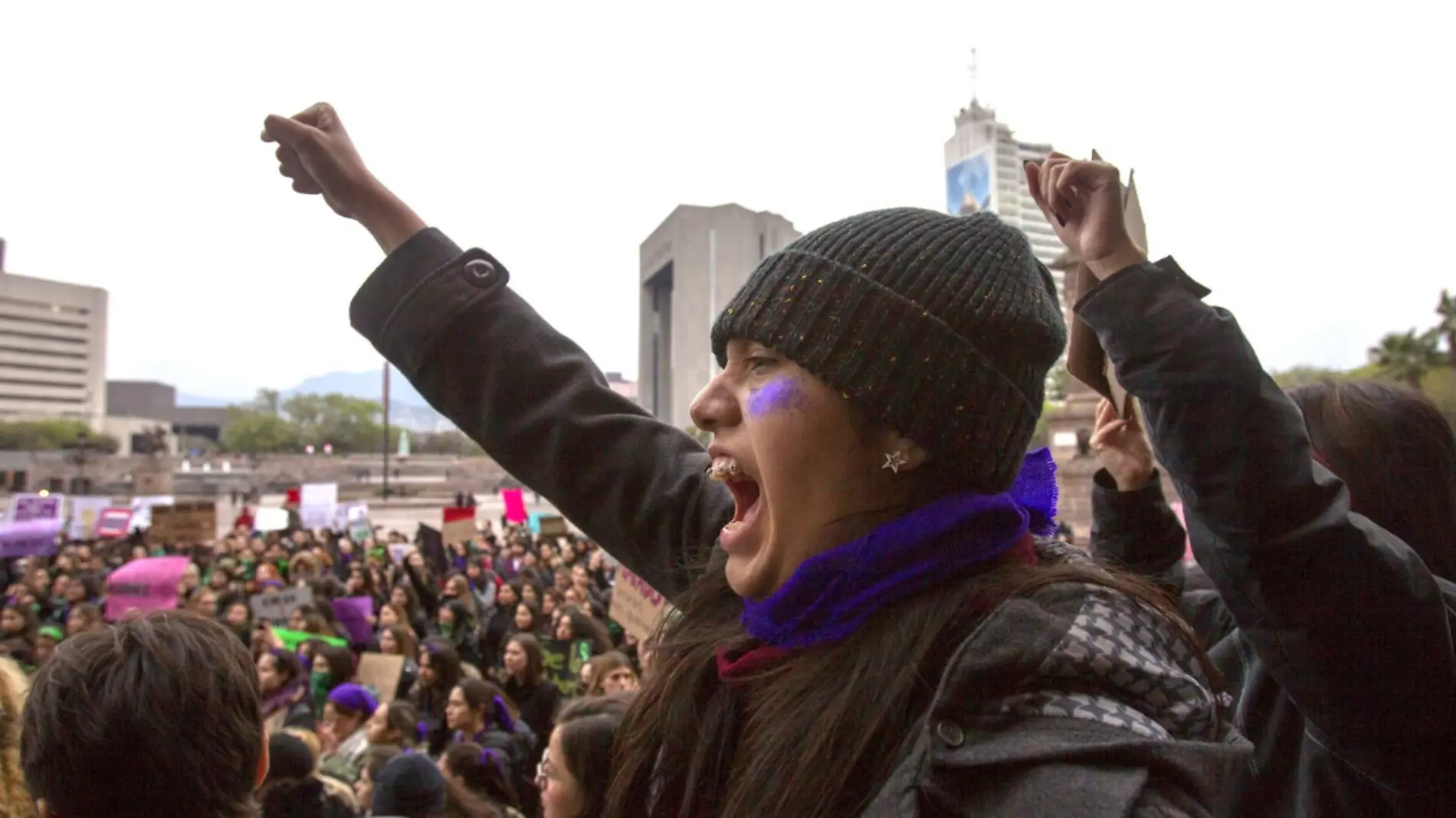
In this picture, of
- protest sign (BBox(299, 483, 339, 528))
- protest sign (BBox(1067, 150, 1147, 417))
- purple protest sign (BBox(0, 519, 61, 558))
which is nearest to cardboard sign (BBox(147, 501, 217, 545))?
purple protest sign (BBox(0, 519, 61, 558))

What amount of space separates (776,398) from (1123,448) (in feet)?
4.21

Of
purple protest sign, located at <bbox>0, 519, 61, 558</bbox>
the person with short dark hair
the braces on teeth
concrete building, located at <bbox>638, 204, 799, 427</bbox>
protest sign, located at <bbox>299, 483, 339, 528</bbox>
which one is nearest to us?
the braces on teeth

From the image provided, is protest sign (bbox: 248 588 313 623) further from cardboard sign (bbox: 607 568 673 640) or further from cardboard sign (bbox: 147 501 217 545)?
cardboard sign (bbox: 147 501 217 545)

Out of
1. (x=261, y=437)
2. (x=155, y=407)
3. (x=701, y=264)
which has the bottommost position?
(x=261, y=437)

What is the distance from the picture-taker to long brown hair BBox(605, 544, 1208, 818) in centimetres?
101

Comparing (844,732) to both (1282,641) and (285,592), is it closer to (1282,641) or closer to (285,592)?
(1282,641)

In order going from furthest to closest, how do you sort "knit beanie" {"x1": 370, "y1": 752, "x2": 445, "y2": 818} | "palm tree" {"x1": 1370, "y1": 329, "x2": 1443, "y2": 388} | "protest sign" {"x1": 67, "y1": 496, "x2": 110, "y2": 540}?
"palm tree" {"x1": 1370, "y1": 329, "x2": 1443, "y2": 388} < "protest sign" {"x1": 67, "y1": 496, "x2": 110, "y2": 540} < "knit beanie" {"x1": 370, "y1": 752, "x2": 445, "y2": 818}

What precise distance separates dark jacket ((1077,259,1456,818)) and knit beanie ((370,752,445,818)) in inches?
126

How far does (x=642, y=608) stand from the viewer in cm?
611

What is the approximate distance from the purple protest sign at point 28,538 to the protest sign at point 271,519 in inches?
225

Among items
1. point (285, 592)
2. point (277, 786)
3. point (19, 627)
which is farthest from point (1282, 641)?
point (19, 627)

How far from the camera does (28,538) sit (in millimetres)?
14203

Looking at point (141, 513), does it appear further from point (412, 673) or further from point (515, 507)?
point (412, 673)

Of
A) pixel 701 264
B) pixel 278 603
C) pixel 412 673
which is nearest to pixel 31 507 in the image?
pixel 278 603
